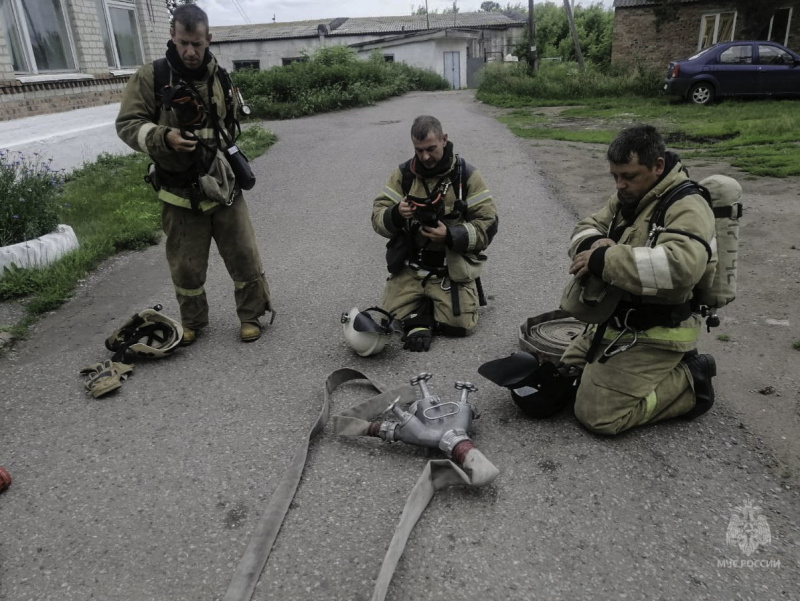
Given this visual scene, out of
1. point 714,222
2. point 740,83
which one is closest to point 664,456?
point 714,222

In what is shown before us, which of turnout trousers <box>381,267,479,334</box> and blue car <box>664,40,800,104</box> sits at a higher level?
blue car <box>664,40,800,104</box>

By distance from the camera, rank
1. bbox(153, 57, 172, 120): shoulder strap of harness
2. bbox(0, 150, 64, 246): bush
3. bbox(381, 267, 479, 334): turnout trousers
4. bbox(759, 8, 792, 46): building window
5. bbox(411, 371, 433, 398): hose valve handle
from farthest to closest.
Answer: bbox(759, 8, 792, 46): building window → bbox(0, 150, 64, 246): bush → bbox(381, 267, 479, 334): turnout trousers → bbox(153, 57, 172, 120): shoulder strap of harness → bbox(411, 371, 433, 398): hose valve handle

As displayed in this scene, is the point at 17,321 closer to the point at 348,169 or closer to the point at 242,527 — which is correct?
the point at 242,527

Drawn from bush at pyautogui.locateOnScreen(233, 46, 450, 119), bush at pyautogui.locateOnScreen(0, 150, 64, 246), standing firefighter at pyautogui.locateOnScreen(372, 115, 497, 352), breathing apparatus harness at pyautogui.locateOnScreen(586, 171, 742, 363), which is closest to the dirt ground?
breathing apparatus harness at pyautogui.locateOnScreen(586, 171, 742, 363)

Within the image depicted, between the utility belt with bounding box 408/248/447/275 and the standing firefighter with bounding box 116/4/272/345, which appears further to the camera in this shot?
the utility belt with bounding box 408/248/447/275

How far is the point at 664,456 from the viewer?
9.56 feet

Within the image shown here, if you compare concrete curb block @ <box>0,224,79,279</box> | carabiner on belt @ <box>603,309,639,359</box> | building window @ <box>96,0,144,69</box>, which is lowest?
concrete curb block @ <box>0,224,79,279</box>

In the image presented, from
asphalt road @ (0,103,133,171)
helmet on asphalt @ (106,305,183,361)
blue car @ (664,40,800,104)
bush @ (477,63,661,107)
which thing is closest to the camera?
helmet on asphalt @ (106,305,183,361)

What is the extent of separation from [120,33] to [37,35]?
9.35 ft

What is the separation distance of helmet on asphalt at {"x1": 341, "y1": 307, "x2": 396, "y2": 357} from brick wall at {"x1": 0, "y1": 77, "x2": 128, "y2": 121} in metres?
7.80

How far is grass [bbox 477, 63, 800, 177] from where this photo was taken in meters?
10.1

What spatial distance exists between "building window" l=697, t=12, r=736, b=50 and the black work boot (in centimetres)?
2567

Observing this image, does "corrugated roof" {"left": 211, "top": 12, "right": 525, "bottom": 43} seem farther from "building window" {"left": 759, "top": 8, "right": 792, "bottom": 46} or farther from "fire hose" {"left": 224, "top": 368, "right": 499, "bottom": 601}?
"fire hose" {"left": 224, "top": 368, "right": 499, "bottom": 601}

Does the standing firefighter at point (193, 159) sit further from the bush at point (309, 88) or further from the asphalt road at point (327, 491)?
the bush at point (309, 88)
